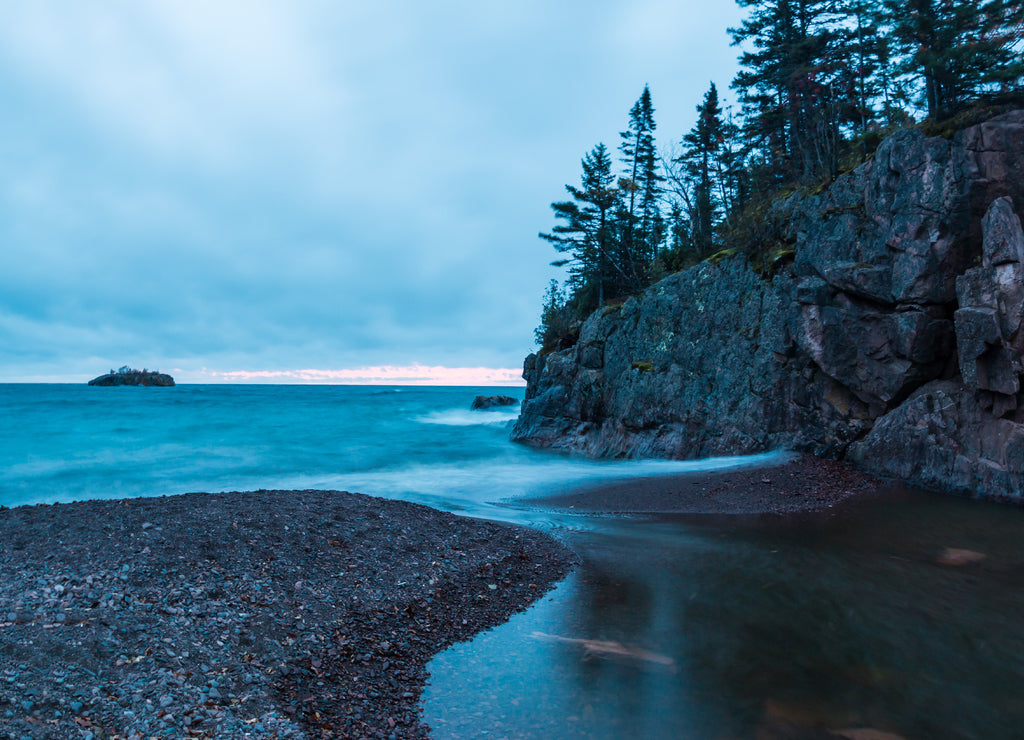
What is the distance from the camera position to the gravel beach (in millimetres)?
3707

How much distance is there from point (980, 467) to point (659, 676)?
11.2 m

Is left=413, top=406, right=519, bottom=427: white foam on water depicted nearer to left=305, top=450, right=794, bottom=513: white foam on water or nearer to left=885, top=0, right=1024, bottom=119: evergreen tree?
left=305, top=450, right=794, bottom=513: white foam on water

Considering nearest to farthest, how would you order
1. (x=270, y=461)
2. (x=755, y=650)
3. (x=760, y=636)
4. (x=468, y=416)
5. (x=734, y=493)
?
(x=755, y=650) → (x=760, y=636) → (x=734, y=493) → (x=270, y=461) → (x=468, y=416)

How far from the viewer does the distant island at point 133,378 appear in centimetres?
12019

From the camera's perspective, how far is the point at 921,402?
1291cm

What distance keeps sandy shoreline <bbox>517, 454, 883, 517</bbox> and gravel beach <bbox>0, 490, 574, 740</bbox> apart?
170 inches

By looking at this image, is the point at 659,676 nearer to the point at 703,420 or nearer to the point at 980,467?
the point at 980,467

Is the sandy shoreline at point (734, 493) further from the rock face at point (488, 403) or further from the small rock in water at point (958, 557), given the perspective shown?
the rock face at point (488, 403)

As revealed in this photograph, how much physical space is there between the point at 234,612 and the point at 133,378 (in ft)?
468

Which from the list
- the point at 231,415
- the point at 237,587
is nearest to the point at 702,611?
the point at 237,587

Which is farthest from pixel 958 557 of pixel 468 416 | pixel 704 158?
pixel 468 416

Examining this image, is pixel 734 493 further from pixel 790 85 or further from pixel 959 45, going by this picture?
pixel 790 85

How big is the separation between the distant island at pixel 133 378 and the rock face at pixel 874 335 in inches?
5192

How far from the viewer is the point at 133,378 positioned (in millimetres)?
120188
